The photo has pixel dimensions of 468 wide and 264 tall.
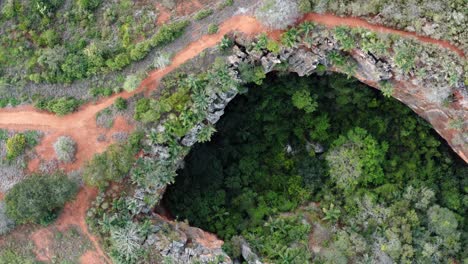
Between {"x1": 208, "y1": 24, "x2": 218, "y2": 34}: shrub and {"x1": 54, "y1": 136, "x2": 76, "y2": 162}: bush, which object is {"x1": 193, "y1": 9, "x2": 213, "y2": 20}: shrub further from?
{"x1": 54, "y1": 136, "x2": 76, "y2": 162}: bush

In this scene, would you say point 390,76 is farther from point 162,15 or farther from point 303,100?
point 162,15

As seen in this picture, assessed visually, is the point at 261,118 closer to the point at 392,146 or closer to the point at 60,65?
the point at 392,146

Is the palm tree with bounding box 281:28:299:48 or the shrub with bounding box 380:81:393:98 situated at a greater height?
the palm tree with bounding box 281:28:299:48

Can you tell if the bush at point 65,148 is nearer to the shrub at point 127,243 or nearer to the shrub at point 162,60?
the shrub at point 127,243

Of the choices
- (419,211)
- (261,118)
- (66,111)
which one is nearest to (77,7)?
(66,111)


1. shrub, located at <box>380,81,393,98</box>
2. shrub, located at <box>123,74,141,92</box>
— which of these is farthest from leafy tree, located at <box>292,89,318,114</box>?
shrub, located at <box>123,74,141,92</box>

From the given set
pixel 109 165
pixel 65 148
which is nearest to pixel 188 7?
pixel 109 165
